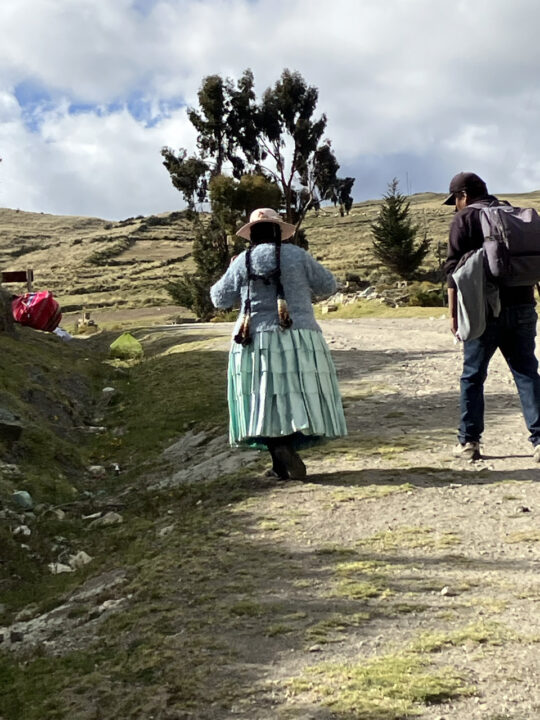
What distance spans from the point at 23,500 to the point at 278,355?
7.05 ft

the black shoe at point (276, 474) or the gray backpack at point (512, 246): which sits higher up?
the gray backpack at point (512, 246)


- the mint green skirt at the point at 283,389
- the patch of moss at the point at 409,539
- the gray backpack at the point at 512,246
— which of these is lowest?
the patch of moss at the point at 409,539

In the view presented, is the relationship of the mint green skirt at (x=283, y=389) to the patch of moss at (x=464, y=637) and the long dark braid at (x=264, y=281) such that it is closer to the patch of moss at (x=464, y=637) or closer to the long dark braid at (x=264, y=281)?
the long dark braid at (x=264, y=281)

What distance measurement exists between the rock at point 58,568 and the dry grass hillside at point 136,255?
3522cm

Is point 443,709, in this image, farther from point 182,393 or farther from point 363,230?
point 363,230

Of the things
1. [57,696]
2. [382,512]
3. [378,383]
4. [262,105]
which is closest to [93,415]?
[378,383]

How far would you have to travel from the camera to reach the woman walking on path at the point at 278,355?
4.82m

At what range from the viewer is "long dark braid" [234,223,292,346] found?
4867 millimetres

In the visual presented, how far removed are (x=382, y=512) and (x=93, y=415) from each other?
5500 mm

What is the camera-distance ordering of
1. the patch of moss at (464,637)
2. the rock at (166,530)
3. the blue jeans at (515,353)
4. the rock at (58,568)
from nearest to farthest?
the patch of moss at (464,637) < the rock at (58,568) < the rock at (166,530) < the blue jeans at (515,353)

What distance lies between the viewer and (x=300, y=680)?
2.48 m

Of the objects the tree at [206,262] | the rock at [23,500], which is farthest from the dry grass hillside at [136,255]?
the rock at [23,500]

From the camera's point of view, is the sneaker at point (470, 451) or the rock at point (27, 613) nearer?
the rock at point (27, 613)

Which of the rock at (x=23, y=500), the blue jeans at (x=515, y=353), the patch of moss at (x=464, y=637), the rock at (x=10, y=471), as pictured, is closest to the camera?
the patch of moss at (x=464, y=637)
